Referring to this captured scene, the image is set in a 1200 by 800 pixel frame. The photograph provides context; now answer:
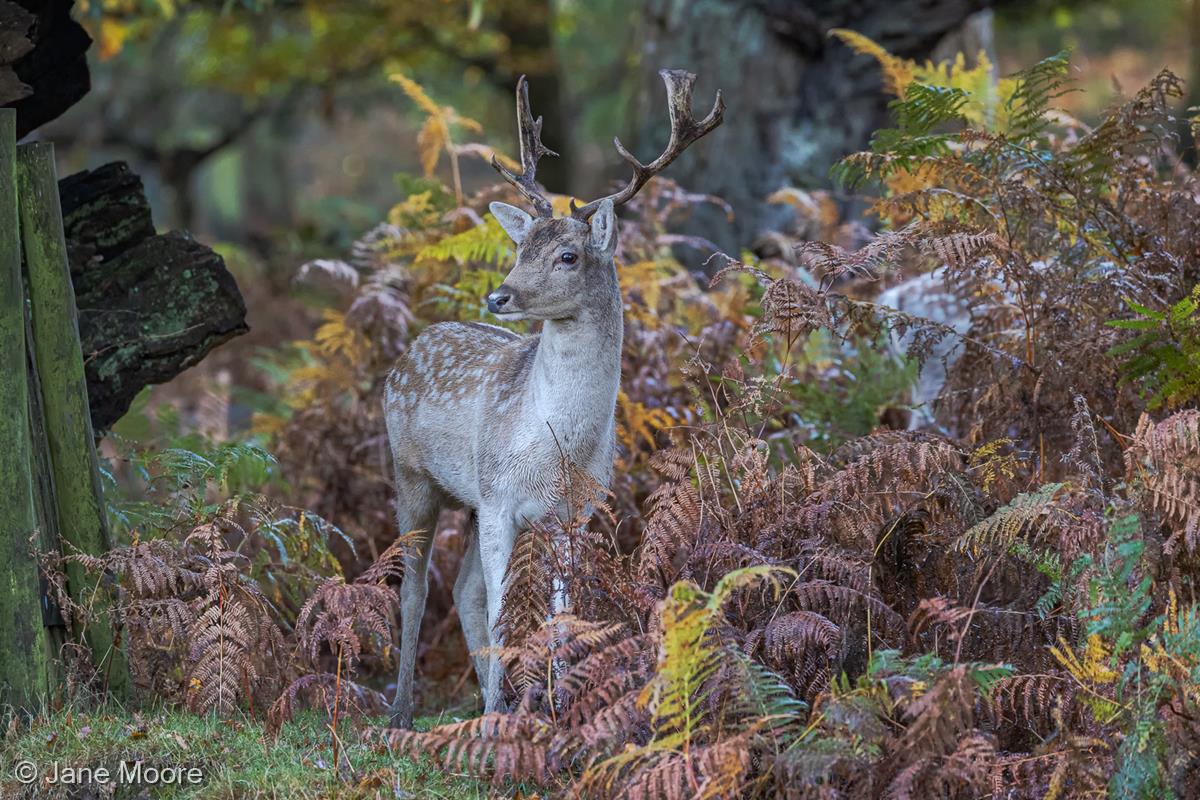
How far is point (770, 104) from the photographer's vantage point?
11141mm

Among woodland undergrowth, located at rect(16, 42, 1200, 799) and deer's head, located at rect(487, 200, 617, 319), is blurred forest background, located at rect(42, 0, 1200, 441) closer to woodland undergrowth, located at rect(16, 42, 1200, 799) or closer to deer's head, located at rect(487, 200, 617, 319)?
woodland undergrowth, located at rect(16, 42, 1200, 799)

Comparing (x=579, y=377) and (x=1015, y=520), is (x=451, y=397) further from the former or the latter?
(x=1015, y=520)

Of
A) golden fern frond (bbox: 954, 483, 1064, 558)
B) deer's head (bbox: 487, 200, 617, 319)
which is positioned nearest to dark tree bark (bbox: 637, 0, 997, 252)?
deer's head (bbox: 487, 200, 617, 319)

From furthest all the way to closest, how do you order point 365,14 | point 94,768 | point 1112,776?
point 365,14
point 94,768
point 1112,776

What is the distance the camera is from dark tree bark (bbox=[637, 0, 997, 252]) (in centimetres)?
1098

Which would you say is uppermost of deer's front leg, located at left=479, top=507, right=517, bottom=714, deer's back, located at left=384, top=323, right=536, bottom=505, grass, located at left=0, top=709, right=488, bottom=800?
deer's back, located at left=384, top=323, right=536, bottom=505

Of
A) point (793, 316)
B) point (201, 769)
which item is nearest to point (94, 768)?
point (201, 769)

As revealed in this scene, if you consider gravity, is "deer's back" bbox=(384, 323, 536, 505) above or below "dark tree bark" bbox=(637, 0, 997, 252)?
below

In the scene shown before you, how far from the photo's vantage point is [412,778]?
4.94m

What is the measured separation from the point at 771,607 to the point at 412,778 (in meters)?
1.46

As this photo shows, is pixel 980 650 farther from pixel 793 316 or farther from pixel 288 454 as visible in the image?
pixel 288 454

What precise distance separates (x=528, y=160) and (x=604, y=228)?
677mm

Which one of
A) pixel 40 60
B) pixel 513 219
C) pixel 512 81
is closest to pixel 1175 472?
pixel 513 219

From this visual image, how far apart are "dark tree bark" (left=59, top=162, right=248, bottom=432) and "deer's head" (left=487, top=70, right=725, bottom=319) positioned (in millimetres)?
1419
